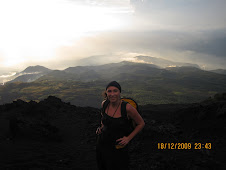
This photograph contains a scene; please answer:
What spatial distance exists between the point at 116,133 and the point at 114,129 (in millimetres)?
89

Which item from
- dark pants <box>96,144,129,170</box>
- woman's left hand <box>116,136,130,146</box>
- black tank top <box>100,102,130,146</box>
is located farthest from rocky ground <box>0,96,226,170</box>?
woman's left hand <box>116,136,130,146</box>

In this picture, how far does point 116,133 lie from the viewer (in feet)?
11.5

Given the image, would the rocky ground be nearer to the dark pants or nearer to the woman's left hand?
the dark pants

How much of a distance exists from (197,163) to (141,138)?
476 centimetres

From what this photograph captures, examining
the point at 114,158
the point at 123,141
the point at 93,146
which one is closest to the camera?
the point at 123,141

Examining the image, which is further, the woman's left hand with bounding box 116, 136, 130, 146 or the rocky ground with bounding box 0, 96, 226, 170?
the rocky ground with bounding box 0, 96, 226, 170

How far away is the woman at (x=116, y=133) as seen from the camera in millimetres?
3469

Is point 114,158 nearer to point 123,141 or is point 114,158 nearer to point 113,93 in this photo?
point 123,141

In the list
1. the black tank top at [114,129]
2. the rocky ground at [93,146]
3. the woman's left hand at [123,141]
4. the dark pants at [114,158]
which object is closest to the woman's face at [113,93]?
the black tank top at [114,129]

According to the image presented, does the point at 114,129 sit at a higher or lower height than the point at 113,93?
lower

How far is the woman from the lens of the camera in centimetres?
347

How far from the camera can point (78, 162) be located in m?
8.87

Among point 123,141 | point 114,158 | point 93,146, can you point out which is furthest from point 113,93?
point 93,146

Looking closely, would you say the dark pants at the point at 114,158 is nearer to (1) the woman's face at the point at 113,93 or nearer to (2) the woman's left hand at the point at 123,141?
(2) the woman's left hand at the point at 123,141
